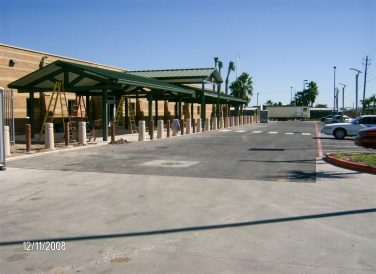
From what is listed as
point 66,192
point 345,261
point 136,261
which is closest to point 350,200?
point 345,261

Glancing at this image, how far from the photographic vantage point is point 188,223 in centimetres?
635

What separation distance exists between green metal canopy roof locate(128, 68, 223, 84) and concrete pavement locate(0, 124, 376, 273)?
93.6ft

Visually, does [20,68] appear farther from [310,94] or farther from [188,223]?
[310,94]

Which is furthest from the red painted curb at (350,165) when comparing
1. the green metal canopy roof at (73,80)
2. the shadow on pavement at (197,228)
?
the green metal canopy roof at (73,80)

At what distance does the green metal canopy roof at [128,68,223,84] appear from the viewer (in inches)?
1519

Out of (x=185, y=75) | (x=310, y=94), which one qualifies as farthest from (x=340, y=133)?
(x=310, y=94)

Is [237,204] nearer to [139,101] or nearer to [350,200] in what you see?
[350,200]

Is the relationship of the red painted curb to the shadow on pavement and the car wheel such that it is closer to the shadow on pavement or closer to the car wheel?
the shadow on pavement

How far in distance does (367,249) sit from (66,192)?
6.03 m

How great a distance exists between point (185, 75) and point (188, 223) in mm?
33820

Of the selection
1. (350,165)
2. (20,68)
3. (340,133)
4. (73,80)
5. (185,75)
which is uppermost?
(185,75)

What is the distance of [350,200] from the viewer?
808 centimetres
